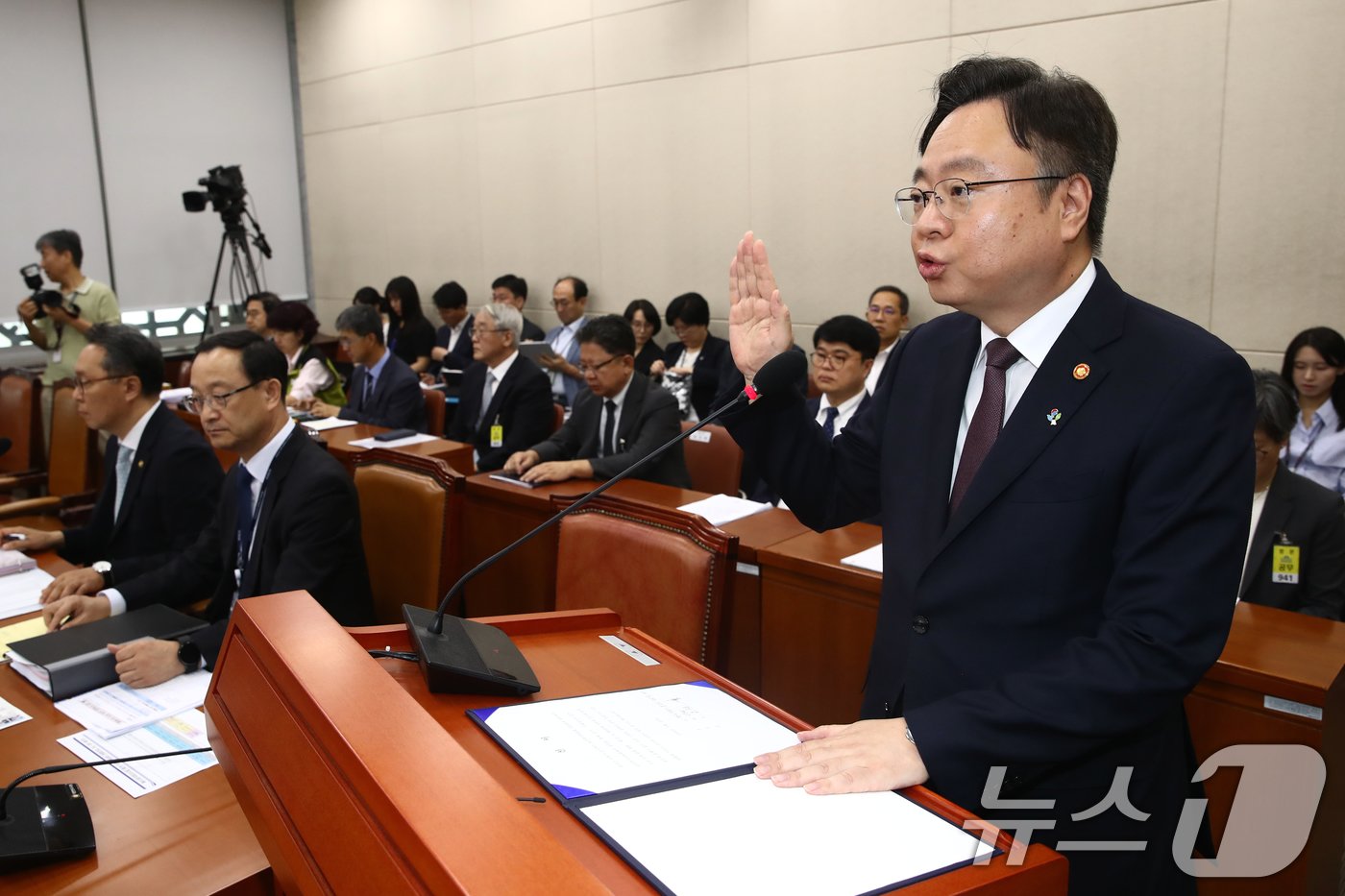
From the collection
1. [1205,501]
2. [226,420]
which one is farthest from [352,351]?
[1205,501]

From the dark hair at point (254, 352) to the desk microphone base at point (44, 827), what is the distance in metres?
1.23

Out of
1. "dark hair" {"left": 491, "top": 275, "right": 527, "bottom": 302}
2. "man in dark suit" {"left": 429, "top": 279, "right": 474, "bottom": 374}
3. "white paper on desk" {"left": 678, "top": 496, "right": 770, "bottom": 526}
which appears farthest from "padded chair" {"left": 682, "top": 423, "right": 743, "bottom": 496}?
"man in dark suit" {"left": 429, "top": 279, "right": 474, "bottom": 374}

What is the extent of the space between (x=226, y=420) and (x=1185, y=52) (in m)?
4.29

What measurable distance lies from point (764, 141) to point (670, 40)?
41.2 inches

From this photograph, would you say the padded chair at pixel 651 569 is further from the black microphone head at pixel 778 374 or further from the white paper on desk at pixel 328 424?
the white paper on desk at pixel 328 424

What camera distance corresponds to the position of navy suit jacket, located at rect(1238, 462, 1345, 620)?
8.41 ft

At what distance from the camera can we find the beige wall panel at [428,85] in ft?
25.3

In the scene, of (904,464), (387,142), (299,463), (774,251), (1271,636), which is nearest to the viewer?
(904,464)

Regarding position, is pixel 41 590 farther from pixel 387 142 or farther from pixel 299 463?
pixel 387 142

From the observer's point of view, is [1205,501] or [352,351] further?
[352,351]

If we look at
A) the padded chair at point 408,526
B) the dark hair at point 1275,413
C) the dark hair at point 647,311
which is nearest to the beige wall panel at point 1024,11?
the dark hair at point 647,311

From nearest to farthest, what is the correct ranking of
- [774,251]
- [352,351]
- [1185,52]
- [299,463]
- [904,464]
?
[904,464] → [299,463] → [1185,52] → [352,351] → [774,251]

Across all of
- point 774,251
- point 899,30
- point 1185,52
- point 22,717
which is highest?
point 899,30

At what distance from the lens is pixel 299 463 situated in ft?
7.54
